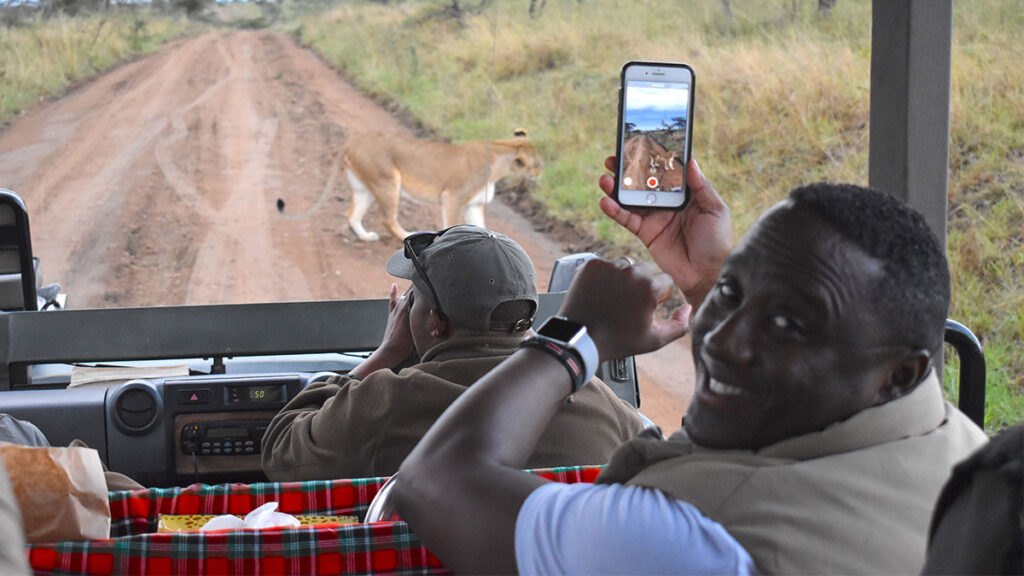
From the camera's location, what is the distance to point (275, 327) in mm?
2234

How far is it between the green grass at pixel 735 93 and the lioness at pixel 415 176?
29cm

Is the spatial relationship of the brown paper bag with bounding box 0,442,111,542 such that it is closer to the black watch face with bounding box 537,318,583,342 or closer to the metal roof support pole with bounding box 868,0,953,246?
the black watch face with bounding box 537,318,583,342

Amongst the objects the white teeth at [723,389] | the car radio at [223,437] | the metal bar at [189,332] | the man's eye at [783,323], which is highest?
the man's eye at [783,323]

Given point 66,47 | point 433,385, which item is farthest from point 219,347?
point 66,47

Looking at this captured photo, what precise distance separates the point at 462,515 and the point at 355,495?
312 mm

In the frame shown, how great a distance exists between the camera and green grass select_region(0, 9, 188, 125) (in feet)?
15.9

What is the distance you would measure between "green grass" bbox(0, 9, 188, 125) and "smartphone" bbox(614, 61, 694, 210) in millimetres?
3984

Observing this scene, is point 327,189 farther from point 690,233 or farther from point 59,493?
point 59,493

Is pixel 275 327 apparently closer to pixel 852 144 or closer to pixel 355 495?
pixel 355 495

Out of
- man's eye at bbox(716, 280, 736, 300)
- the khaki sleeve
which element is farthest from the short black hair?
the khaki sleeve

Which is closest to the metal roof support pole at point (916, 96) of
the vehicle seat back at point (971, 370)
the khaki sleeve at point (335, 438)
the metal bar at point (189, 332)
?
the vehicle seat back at point (971, 370)

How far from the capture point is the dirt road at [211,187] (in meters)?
5.42

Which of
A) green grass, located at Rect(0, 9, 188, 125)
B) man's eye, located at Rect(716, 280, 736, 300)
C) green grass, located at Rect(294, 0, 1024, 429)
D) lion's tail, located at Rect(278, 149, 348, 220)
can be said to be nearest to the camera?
man's eye, located at Rect(716, 280, 736, 300)

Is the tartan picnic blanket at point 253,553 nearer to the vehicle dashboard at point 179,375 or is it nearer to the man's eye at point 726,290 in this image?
the man's eye at point 726,290
